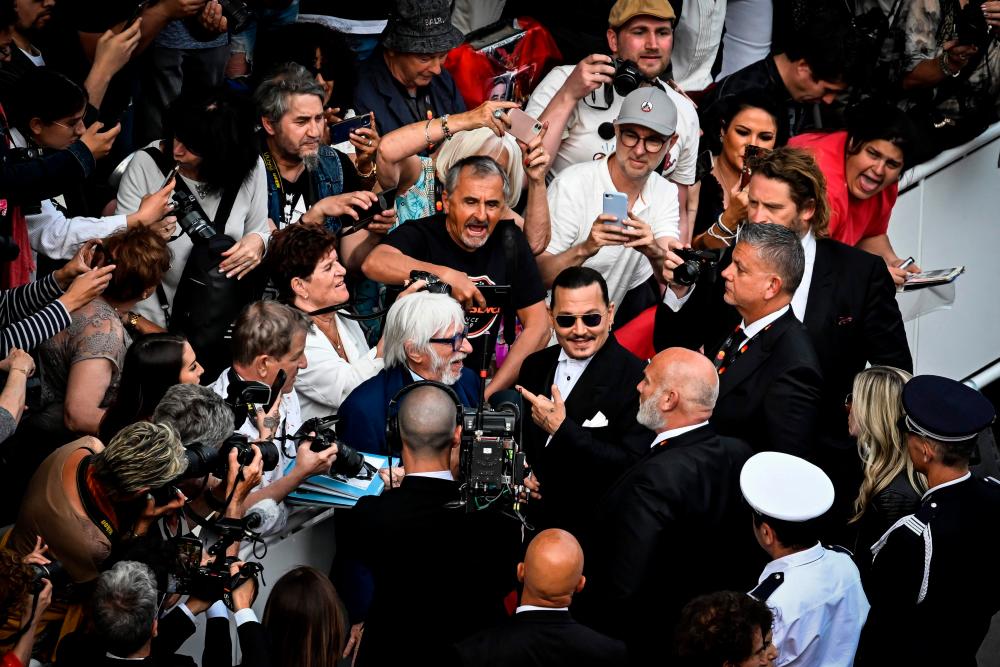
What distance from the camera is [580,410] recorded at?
552 cm

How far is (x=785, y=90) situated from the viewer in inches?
298

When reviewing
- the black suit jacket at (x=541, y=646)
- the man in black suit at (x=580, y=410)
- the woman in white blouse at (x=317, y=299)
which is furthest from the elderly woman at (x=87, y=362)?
the black suit jacket at (x=541, y=646)

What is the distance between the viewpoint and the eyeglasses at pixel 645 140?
6496 mm

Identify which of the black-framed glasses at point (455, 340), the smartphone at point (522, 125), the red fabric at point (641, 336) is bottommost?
the red fabric at point (641, 336)

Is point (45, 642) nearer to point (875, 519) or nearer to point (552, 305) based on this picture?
point (552, 305)

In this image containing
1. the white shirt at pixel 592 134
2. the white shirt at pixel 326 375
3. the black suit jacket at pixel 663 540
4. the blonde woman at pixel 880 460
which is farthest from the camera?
the white shirt at pixel 592 134

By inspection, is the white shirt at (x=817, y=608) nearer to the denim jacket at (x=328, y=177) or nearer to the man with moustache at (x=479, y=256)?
the man with moustache at (x=479, y=256)

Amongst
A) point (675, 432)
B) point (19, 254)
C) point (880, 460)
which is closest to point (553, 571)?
point (675, 432)

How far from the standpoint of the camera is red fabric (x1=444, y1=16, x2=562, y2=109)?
763cm

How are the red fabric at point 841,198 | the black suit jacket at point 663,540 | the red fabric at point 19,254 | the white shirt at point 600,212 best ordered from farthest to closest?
the red fabric at point 841,198 < the white shirt at point 600,212 < the red fabric at point 19,254 < the black suit jacket at point 663,540

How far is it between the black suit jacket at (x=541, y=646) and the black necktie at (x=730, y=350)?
1.67m

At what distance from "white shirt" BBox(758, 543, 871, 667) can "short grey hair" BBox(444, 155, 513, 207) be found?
243cm

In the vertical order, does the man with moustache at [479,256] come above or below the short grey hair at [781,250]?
below

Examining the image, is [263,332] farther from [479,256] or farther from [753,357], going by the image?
[753,357]
